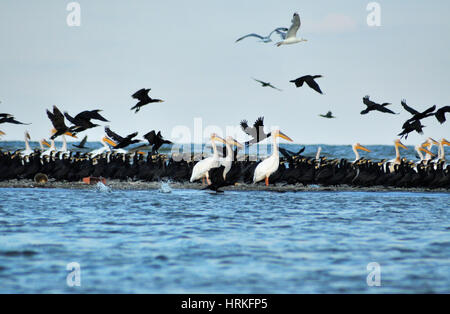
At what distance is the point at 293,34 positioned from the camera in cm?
1525

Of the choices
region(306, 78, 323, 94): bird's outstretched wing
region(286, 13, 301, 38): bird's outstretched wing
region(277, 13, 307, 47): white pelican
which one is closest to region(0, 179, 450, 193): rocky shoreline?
region(306, 78, 323, 94): bird's outstretched wing

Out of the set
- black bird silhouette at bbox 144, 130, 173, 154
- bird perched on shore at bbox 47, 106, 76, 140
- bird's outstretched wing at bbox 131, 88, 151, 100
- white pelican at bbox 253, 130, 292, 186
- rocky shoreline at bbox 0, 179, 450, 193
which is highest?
bird's outstretched wing at bbox 131, 88, 151, 100

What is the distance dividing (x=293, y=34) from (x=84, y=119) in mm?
5310

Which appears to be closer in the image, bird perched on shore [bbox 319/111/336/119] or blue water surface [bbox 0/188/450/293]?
blue water surface [bbox 0/188/450/293]

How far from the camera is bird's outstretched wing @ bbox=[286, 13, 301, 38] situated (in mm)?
14750

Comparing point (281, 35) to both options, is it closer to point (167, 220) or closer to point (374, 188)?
point (167, 220)

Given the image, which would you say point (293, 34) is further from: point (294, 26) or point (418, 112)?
point (418, 112)

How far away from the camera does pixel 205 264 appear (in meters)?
9.71

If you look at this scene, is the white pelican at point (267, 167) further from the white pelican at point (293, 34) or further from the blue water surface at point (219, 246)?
the white pelican at point (293, 34)

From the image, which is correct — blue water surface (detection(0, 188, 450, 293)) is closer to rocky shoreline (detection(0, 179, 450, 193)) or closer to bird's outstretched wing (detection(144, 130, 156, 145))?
bird's outstretched wing (detection(144, 130, 156, 145))

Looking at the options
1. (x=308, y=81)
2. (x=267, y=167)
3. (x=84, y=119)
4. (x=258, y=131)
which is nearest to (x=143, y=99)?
(x=84, y=119)

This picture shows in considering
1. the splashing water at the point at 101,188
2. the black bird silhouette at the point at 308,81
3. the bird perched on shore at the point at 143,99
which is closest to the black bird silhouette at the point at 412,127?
the black bird silhouette at the point at 308,81

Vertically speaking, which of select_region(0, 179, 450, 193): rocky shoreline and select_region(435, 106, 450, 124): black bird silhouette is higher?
select_region(435, 106, 450, 124): black bird silhouette

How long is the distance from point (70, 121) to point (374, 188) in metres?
12.7
